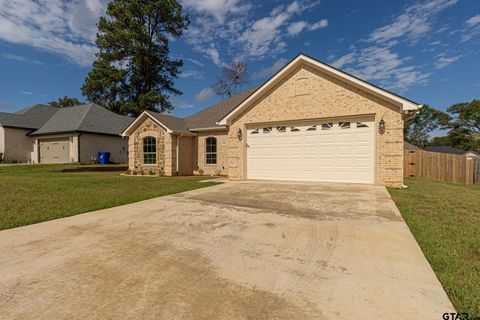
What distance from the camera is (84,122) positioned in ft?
74.4

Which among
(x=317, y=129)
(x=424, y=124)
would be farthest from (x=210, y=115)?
(x=424, y=124)

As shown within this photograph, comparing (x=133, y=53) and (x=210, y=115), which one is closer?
(x=210, y=115)

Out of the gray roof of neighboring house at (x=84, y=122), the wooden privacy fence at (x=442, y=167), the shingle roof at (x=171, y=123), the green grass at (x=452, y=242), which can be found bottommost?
the green grass at (x=452, y=242)

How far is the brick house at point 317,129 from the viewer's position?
9.50 meters

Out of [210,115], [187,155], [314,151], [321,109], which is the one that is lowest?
[187,155]

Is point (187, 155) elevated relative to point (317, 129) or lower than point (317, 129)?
lower

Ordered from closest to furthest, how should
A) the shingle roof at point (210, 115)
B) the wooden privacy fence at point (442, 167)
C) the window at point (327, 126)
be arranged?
the window at point (327, 126), the wooden privacy fence at point (442, 167), the shingle roof at point (210, 115)

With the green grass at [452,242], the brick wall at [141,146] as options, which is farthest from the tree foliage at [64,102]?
the green grass at [452,242]

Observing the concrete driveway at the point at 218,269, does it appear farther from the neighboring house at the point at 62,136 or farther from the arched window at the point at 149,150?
the neighboring house at the point at 62,136

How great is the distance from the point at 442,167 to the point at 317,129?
10.8 metres

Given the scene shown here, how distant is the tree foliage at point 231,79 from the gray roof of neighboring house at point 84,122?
14421 mm

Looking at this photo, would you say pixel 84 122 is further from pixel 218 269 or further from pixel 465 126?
pixel 465 126

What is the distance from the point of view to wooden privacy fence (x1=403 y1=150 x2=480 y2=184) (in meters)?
15.2

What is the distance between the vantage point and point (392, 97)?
9227 millimetres
